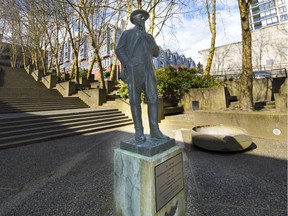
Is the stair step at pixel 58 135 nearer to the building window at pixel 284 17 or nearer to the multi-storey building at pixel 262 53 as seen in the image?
the multi-storey building at pixel 262 53

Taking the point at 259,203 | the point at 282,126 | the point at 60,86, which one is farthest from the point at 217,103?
the point at 60,86

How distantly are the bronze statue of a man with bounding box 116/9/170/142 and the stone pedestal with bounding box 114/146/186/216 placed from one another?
1.24 feet

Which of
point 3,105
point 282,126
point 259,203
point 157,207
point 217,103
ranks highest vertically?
point 3,105

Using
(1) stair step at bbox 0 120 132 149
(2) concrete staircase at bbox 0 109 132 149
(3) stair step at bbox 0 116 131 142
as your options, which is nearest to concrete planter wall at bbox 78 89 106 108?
(2) concrete staircase at bbox 0 109 132 149

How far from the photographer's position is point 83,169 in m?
4.14

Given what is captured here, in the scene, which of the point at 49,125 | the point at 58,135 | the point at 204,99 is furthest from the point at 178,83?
the point at 49,125

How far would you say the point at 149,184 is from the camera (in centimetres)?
208

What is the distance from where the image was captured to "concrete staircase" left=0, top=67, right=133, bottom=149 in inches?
279

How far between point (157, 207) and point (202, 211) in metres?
0.91

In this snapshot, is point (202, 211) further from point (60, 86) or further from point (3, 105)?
point (60, 86)

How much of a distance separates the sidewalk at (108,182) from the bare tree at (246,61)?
8.00 feet

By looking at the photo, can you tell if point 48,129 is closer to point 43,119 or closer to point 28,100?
point 43,119

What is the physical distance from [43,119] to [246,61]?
34.5 ft

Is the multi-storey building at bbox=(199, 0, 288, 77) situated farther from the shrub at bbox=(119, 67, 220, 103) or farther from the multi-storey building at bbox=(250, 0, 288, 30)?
the multi-storey building at bbox=(250, 0, 288, 30)
